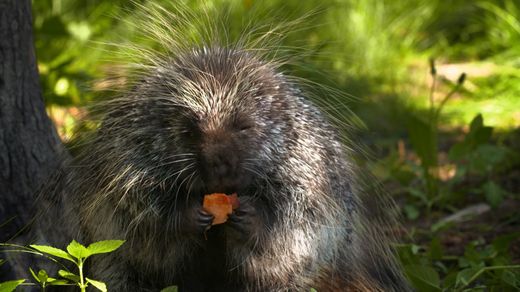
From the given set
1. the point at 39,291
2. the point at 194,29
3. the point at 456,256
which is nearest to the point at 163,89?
the point at 194,29

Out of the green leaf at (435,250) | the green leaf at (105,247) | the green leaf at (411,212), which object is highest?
the green leaf at (105,247)

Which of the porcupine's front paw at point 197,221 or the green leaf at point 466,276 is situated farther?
the green leaf at point 466,276

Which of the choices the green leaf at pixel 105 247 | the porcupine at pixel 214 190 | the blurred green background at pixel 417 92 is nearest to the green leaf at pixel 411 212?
the blurred green background at pixel 417 92

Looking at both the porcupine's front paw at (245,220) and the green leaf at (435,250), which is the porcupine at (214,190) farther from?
the green leaf at (435,250)

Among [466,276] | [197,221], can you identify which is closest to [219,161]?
[197,221]

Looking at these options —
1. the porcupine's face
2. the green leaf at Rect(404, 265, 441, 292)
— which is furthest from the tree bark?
the green leaf at Rect(404, 265, 441, 292)

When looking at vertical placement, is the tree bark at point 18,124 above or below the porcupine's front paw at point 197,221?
above

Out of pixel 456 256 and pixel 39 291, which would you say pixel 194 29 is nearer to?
pixel 39 291
